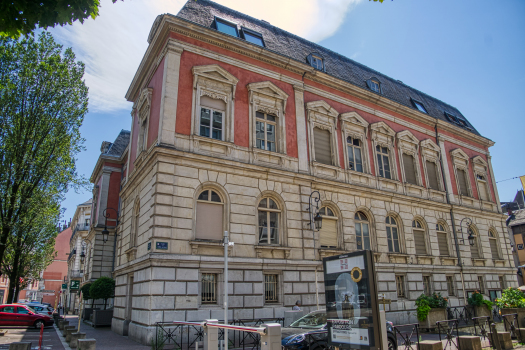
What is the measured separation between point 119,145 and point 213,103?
65.9ft

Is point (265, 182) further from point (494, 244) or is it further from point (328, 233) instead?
point (494, 244)

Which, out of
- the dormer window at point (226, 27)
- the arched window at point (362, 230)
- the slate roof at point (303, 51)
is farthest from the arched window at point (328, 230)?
the dormer window at point (226, 27)

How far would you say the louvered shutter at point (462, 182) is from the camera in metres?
28.5

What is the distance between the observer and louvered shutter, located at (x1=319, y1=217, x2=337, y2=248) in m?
19.2

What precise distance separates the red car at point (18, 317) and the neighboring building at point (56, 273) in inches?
2180

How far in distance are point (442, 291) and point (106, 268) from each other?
24771mm

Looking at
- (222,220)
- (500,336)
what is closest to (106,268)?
(222,220)

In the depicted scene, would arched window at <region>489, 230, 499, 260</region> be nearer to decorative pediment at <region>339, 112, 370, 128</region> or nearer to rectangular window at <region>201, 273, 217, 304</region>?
decorative pediment at <region>339, 112, 370, 128</region>

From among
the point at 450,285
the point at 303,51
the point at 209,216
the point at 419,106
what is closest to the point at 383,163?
the point at 419,106

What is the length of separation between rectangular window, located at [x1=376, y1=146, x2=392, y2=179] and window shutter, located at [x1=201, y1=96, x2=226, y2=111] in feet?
36.0

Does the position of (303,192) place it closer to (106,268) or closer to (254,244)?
(254,244)

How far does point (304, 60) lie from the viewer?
887 inches

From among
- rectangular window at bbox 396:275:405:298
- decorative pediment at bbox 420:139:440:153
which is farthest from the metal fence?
decorative pediment at bbox 420:139:440:153

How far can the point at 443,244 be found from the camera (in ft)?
82.5
